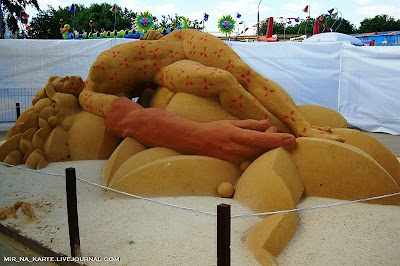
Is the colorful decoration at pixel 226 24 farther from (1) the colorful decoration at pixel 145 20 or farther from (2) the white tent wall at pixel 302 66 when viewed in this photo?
(2) the white tent wall at pixel 302 66

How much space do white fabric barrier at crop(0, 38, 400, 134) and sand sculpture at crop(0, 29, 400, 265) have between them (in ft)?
14.1

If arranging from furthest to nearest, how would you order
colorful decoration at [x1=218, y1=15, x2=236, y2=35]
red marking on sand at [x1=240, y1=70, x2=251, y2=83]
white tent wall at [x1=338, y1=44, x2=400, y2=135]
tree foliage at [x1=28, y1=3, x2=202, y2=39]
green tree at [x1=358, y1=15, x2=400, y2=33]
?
green tree at [x1=358, y1=15, x2=400, y2=33]
tree foliage at [x1=28, y1=3, x2=202, y2=39]
colorful decoration at [x1=218, y1=15, x2=236, y2=35]
white tent wall at [x1=338, y1=44, x2=400, y2=135]
red marking on sand at [x1=240, y1=70, x2=251, y2=83]

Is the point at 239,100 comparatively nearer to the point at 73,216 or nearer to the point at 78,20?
the point at 73,216

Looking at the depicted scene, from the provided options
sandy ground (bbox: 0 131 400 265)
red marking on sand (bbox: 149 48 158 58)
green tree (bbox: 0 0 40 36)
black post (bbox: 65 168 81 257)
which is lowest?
sandy ground (bbox: 0 131 400 265)

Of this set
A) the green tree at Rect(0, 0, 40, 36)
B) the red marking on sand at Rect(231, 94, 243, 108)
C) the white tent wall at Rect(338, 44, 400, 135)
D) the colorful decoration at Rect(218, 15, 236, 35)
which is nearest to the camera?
the red marking on sand at Rect(231, 94, 243, 108)

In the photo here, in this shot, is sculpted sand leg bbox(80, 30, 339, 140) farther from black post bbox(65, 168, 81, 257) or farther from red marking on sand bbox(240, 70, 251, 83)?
black post bbox(65, 168, 81, 257)

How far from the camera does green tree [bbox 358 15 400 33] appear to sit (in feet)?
128

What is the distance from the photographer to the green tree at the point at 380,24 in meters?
39.2

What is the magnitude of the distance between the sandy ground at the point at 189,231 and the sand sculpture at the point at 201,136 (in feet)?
0.46

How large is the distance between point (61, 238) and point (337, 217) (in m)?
2.34

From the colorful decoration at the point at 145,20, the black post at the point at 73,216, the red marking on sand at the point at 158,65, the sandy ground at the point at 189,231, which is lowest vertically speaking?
the sandy ground at the point at 189,231

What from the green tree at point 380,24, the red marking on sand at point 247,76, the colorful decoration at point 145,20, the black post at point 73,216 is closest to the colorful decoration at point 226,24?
the colorful decoration at point 145,20

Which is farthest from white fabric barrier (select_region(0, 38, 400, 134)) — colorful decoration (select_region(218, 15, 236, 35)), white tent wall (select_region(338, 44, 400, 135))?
colorful decoration (select_region(218, 15, 236, 35))

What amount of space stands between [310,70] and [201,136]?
21.1ft
